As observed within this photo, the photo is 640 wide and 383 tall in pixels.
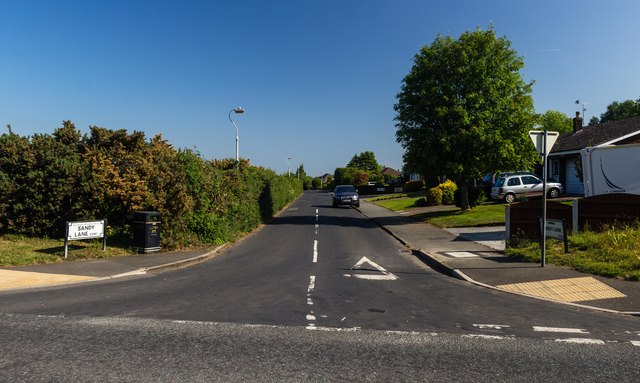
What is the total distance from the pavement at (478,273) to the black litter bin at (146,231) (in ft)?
1.05

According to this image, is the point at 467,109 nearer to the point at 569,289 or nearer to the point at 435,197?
the point at 435,197

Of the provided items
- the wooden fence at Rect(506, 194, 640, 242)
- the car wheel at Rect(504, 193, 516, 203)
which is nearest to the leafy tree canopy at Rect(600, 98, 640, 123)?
the car wheel at Rect(504, 193, 516, 203)

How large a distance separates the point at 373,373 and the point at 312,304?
3073 millimetres

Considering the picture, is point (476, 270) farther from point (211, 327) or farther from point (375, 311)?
point (211, 327)

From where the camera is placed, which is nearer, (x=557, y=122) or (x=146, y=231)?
(x=146, y=231)

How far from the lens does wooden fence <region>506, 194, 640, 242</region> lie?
493 inches

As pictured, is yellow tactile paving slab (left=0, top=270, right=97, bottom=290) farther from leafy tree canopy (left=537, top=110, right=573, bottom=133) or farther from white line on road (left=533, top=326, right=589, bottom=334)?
leafy tree canopy (left=537, top=110, right=573, bottom=133)

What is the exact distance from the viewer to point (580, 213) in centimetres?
1323

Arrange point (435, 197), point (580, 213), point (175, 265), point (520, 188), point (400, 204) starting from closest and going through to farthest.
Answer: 1. point (175, 265)
2. point (580, 213)
3. point (520, 188)
4. point (435, 197)
5. point (400, 204)

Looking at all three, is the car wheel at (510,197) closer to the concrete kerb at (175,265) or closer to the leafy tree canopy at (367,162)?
the concrete kerb at (175,265)

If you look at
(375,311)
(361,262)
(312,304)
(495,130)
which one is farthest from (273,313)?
(495,130)

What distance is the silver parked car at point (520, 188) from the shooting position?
27375 millimetres

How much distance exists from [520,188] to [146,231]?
22528mm

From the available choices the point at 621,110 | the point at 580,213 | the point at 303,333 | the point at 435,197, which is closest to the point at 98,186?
the point at 303,333
